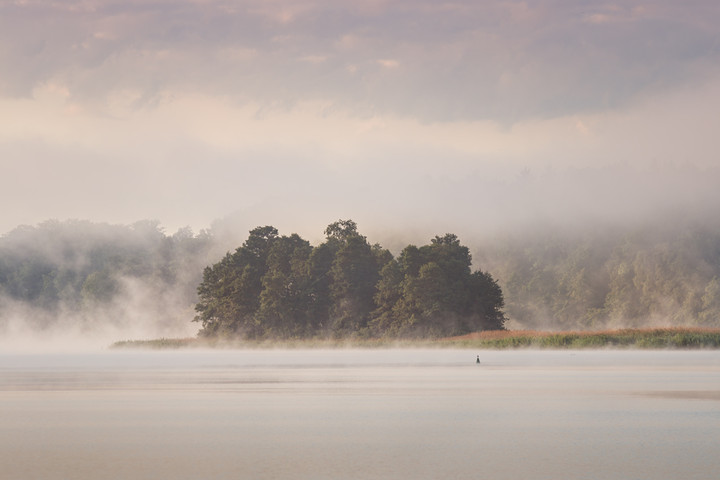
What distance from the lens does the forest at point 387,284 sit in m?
102

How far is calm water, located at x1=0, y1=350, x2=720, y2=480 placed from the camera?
43.6 feet

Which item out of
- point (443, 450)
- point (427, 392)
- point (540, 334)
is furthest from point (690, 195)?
point (443, 450)

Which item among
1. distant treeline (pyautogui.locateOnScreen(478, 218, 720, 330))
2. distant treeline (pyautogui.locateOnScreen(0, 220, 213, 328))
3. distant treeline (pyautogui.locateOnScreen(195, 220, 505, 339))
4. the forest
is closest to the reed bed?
distant treeline (pyautogui.locateOnScreen(195, 220, 505, 339))

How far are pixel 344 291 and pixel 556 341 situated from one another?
99.4 ft

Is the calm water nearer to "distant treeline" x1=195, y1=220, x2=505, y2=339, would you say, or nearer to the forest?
"distant treeline" x1=195, y1=220, x2=505, y2=339

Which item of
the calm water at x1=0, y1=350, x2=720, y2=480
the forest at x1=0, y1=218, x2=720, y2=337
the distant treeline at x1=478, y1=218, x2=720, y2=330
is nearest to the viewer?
the calm water at x1=0, y1=350, x2=720, y2=480

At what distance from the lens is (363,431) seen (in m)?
17.7

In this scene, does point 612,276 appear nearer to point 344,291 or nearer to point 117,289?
point 344,291

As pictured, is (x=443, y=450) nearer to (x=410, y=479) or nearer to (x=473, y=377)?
(x=410, y=479)

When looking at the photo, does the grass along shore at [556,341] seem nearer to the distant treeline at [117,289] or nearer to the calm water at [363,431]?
the calm water at [363,431]

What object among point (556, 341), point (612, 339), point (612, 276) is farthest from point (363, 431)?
point (612, 276)

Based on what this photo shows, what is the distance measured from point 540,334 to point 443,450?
7187 cm

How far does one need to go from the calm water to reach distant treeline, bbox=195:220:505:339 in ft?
215

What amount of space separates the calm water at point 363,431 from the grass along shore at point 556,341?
46.5 meters
